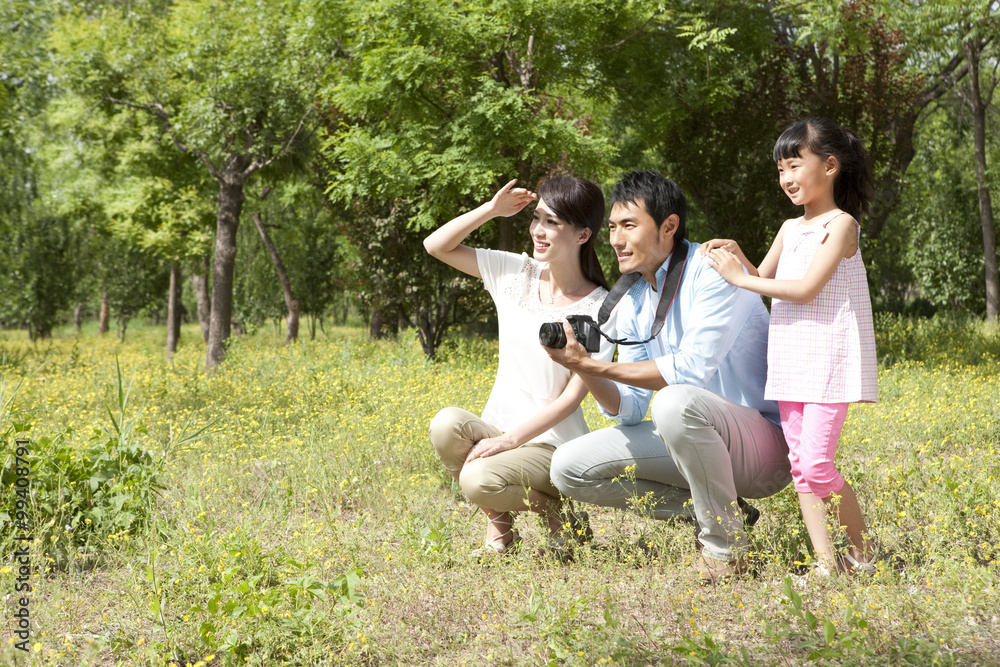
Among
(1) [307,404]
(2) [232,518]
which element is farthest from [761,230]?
(2) [232,518]

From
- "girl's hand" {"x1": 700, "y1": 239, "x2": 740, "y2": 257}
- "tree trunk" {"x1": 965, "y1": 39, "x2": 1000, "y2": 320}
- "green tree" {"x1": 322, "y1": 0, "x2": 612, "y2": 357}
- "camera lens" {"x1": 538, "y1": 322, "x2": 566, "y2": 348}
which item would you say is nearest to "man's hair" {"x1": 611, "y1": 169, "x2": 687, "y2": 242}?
"girl's hand" {"x1": 700, "y1": 239, "x2": 740, "y2": 257}

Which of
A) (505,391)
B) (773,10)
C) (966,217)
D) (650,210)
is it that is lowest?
(505,391)

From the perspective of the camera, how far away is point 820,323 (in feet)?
10.1

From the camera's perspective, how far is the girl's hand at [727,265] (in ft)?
9.76

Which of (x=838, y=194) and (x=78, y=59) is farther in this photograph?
(x=78, y=59)

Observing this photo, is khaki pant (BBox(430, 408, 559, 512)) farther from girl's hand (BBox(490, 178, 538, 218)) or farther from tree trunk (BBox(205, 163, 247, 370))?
tree trunk (BBox(205, 163, 247, 370))

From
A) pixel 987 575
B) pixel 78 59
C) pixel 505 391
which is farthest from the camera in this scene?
pixel 78 59

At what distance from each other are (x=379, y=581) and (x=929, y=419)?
4.34 meters

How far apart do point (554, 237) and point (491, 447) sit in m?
1.00

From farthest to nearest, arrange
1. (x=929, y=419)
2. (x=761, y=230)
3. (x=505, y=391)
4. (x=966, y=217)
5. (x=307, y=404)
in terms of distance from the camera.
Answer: (x=966, y=217) → (x=761, y=230) → (x=307, y=404) → (x=929, y=419) → (x=505, y=391)

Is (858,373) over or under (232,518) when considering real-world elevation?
over

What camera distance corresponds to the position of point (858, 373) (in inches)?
117

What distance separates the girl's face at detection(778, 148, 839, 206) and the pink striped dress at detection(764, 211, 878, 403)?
0.12 m

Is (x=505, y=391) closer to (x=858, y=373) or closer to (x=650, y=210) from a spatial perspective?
(x=650, y=210)
